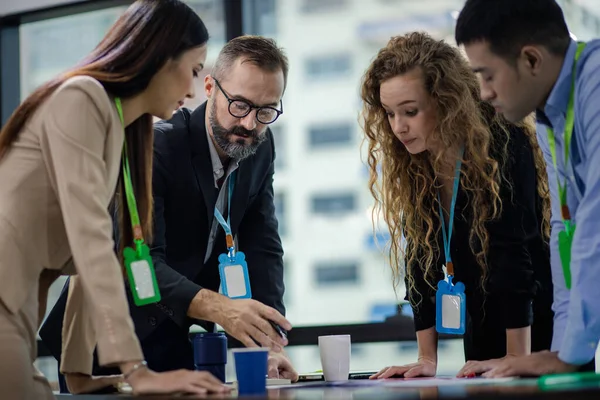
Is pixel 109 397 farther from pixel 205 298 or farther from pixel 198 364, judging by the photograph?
pixel 205 298

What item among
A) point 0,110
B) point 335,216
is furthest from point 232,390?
point 0,110

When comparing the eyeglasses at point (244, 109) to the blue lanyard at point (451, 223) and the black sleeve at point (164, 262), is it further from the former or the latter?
the blue lanyard at point (451, 223)

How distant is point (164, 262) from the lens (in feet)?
7.83

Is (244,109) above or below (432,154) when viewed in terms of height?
above

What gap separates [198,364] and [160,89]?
2.24 ft

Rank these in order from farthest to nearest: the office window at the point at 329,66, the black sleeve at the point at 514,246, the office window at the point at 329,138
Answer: the office window at the point at 329,66
the office window at the point at 329,138
the black sleeve at the point at 514,246

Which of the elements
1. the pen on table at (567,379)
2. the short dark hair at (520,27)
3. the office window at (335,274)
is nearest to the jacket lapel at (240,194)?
the short dark hair at (520,27)

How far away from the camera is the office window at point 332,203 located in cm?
497

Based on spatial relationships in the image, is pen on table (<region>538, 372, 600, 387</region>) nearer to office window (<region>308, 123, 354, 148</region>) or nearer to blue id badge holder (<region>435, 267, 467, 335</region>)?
blue id badge holder (<region>435, 267, 467, 335</region>)

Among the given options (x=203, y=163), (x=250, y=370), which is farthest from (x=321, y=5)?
(x=250, y=370)

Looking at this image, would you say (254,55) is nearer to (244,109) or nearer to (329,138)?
(244,109)

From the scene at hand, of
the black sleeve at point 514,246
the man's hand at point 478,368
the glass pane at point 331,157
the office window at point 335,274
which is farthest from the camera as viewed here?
the office window at point 335,274

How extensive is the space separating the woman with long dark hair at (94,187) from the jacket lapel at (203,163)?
2.40 ft

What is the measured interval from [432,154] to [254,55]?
2.33ft
